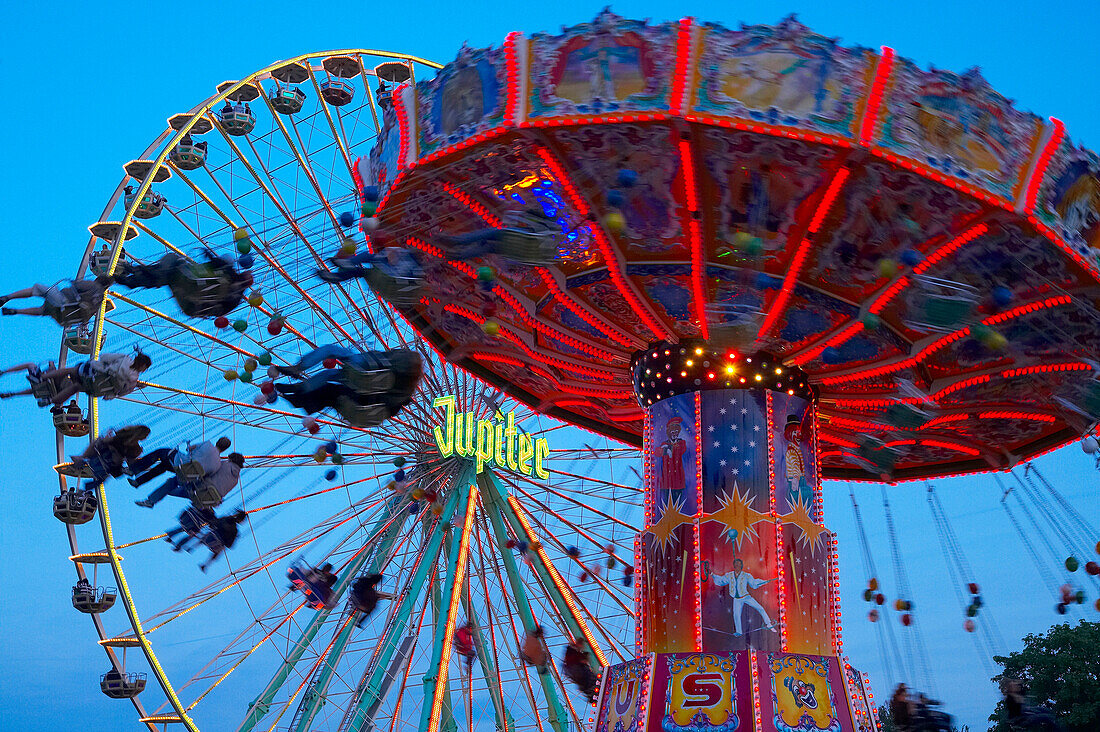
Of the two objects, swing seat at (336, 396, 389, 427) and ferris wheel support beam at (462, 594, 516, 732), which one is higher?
ferris wheel support beam at (462, 594, 516, 732)

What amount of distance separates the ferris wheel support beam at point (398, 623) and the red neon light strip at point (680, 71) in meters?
11.7

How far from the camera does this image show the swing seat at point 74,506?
2088cm

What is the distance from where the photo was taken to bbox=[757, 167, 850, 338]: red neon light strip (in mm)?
11594

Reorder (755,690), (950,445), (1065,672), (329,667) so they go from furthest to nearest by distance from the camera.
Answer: (1065,672) → (329,667) → (950,445) → (755,690)

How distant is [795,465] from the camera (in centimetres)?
1398

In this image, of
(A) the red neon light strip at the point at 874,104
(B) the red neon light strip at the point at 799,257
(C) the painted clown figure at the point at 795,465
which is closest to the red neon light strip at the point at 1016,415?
(C) the painted clown figure at the point at 795,465

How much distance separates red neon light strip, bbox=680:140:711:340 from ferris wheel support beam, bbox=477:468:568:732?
8596mm

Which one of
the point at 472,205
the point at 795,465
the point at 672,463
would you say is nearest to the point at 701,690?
the point at 672,463

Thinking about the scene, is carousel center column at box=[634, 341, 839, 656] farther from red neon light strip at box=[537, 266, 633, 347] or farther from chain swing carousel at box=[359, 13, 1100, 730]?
red neon light strip at box=[537, 266, 633, 347]

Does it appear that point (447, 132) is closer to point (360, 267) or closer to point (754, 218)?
point (360, 267)

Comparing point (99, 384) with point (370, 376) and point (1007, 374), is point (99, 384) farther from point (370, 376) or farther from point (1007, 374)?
point (1007, 374)

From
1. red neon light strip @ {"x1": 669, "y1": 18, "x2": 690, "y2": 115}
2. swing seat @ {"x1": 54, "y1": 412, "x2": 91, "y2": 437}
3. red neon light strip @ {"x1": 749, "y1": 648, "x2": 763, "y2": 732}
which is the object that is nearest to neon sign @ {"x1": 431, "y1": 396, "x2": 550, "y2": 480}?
swing seat @ {"x1": 54, "y1": 412, "x2": 91, "y2": 437}

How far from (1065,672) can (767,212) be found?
25196 mm

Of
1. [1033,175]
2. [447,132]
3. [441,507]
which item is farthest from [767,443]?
[441,507]
